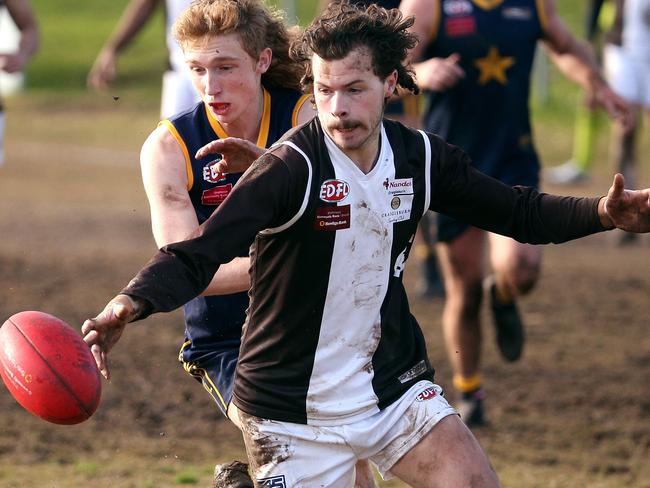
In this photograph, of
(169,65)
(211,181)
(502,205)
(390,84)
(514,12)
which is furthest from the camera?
(169,65)

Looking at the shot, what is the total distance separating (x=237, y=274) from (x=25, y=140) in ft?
43.9

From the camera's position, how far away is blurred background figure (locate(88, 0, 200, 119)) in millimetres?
8117

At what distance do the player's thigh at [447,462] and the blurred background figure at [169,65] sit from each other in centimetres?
421

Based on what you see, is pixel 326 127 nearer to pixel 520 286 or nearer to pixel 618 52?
pixel 520 286

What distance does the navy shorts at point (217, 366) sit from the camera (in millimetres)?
4469

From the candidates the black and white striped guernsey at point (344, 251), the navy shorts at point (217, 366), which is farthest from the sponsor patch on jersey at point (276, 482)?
the navy shorts at point (217, 366)

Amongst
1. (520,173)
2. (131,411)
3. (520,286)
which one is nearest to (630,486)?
(520,286)

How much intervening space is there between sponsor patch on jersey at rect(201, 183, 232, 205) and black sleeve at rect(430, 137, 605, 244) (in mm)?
748

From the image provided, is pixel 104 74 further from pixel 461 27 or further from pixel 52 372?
pixel 52 372

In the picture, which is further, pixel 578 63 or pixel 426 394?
pixel 578 63

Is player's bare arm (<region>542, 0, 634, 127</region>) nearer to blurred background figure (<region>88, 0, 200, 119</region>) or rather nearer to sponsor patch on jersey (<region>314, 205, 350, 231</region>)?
blurred background figure (<region>88, 0, 200, 119</region>)

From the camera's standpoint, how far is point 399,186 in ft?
13.0

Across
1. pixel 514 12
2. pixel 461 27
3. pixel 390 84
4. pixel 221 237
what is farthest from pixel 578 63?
pixel 221 237

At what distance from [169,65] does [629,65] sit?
14.9 feet
